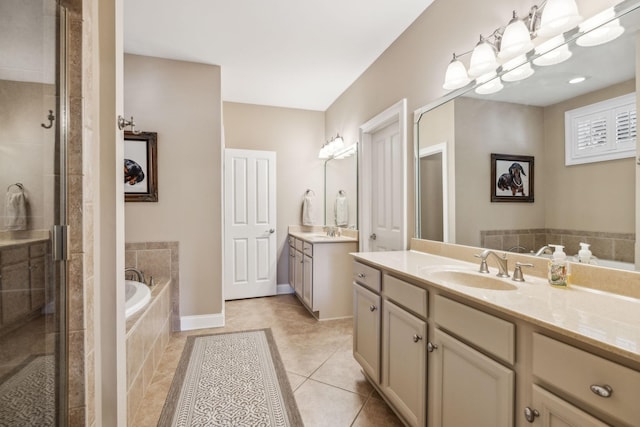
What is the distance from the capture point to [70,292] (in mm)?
980

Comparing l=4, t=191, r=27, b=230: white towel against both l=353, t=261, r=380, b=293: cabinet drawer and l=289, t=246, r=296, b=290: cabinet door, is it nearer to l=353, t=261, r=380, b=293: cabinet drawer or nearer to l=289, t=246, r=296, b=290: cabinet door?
l=353, t=261, r=380, b=293: cabinet drawer

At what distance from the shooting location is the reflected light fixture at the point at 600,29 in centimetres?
112

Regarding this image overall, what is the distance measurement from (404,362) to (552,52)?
5.31 ft

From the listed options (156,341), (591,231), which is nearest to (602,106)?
(591,231)

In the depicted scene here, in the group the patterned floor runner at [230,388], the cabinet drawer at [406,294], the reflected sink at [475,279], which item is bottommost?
the patterned floor runner at [230,388]

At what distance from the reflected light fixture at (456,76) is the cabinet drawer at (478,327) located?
1297 millimetres

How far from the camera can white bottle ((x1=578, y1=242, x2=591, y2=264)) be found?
1.23 meters

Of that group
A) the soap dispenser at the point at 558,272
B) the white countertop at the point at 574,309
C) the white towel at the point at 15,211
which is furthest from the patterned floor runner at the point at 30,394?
the soap dispenser at the point at 558,272

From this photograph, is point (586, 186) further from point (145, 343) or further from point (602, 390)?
point (145, 343)

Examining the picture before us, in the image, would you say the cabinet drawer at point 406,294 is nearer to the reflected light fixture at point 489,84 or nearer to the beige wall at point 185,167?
the reflected light fixture at point 489,84

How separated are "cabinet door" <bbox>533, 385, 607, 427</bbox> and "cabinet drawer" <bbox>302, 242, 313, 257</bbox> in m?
2.45

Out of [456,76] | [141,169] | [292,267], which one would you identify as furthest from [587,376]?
[292,267]

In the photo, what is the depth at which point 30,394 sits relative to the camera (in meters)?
0.83

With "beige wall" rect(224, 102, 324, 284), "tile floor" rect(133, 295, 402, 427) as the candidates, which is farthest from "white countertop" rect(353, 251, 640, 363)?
"beige wall" rect(224, 102, 324, 284)
